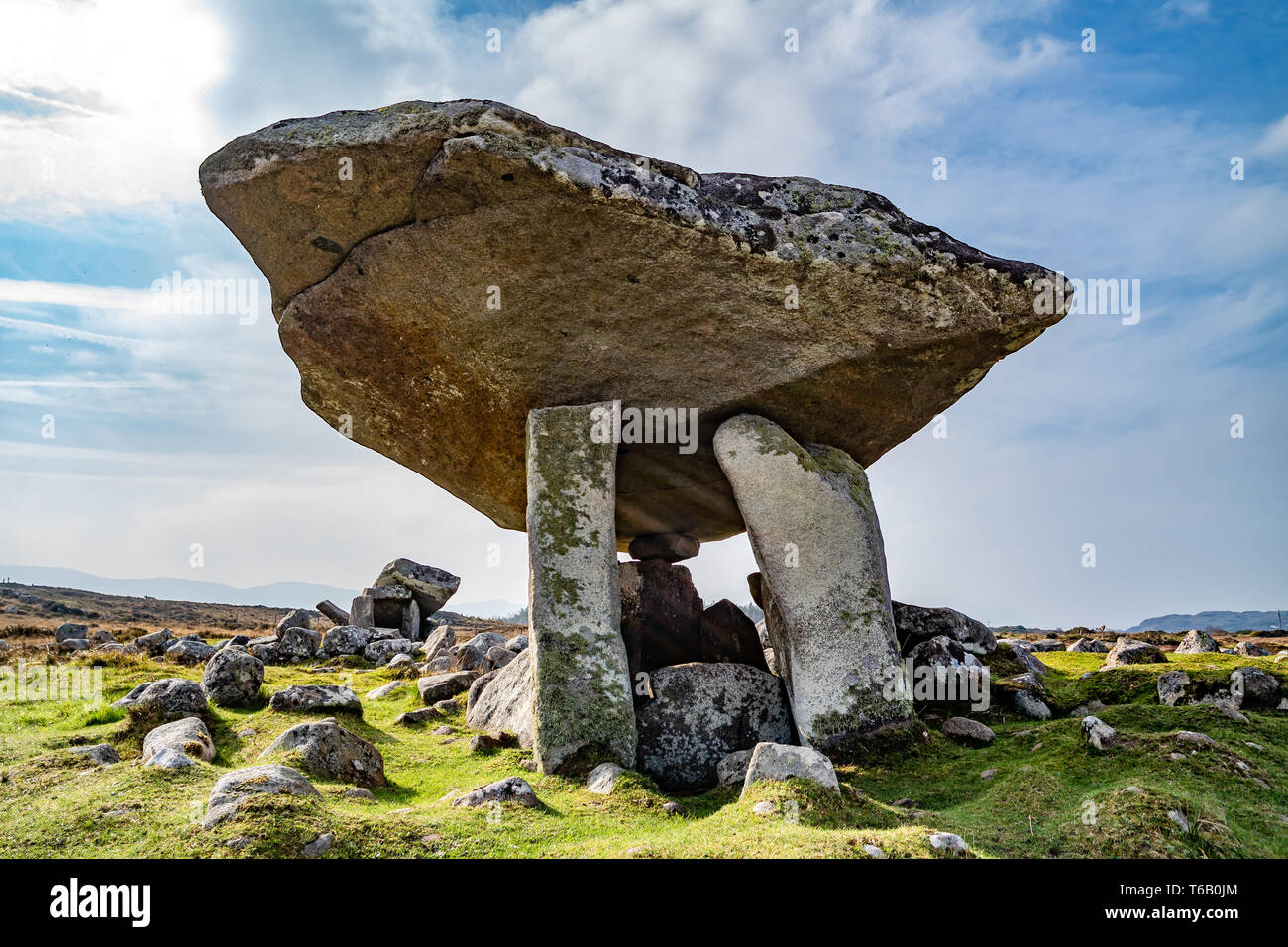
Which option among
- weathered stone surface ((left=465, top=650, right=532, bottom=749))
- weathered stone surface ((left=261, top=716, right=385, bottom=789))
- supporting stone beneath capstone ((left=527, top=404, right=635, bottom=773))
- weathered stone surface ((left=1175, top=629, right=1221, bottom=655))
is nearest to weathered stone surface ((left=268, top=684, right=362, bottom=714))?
weathered stone surface ((left=465, top=650, right=532, bottom=749))

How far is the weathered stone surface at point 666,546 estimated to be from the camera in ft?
45.1

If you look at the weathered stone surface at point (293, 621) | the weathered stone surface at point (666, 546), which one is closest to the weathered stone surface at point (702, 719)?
the weathered stone surface at point (666, 546)

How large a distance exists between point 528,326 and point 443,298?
39.9 inches

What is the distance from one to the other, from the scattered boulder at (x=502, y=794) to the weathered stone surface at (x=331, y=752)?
1.46 m

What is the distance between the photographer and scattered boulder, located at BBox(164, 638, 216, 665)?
1611cm

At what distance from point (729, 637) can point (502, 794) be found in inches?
228

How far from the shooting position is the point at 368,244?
9.41 m

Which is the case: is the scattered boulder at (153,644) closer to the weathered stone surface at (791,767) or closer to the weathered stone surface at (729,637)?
the weathered stone surface at (729,637)

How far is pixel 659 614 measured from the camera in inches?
458

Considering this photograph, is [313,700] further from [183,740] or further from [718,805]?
[718,805]

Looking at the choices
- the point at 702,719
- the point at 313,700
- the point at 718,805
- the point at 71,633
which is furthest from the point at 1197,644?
the point at 71,633

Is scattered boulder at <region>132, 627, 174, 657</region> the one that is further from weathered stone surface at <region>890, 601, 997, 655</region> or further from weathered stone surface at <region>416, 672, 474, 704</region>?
weathered stone surface at <region>890, 601, 997, 655</region>

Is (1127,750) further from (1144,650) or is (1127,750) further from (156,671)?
(156,671)
